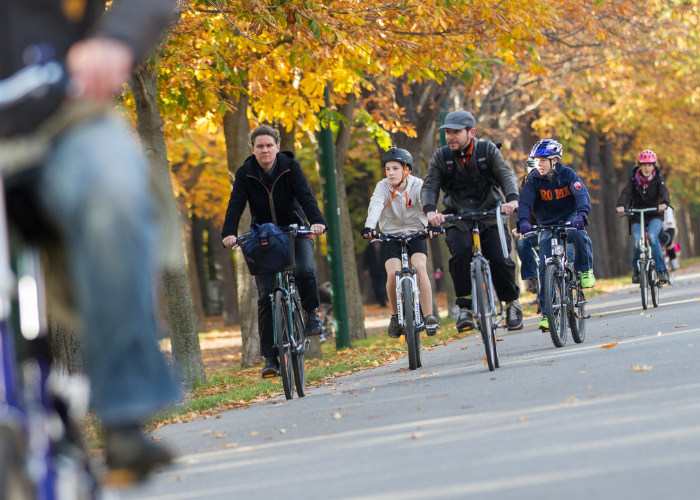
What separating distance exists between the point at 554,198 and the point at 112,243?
9.09 meters

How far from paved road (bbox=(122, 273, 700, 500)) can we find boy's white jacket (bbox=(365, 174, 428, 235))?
5.67 feet

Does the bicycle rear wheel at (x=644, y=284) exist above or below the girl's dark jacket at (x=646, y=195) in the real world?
below

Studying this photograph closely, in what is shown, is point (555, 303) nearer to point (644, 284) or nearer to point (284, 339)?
point (284, 339)

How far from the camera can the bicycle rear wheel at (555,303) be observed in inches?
370

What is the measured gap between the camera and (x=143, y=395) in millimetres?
2463

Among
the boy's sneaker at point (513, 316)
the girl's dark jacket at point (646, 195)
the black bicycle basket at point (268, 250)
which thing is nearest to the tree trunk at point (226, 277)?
the girl's dark jacket at point (646, 195)

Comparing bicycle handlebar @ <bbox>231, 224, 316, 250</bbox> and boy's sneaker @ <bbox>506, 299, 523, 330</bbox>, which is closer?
bicycle handlebar @ <bbox>231, 224, 316, 250</bbox>

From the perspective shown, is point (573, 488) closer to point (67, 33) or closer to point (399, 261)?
point (67, 33)

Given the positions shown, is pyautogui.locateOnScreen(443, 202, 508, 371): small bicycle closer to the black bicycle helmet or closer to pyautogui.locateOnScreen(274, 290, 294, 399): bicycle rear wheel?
the black bicycle helmet

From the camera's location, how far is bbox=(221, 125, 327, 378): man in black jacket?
27.3 ft

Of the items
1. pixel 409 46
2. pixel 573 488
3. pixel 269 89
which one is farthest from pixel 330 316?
pixel 573 488

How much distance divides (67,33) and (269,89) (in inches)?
440

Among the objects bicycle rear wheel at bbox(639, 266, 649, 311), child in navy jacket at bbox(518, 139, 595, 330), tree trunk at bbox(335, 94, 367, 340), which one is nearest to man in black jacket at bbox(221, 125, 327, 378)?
child in navy jacket at bbox(518, 139, 595, 330)

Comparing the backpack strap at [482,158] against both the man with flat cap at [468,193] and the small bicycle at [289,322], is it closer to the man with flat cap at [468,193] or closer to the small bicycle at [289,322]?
the man with flat cap at [468,193]
